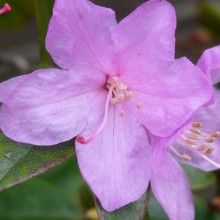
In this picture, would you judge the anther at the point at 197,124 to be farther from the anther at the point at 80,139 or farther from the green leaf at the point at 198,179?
the green leaf at the point at 198,179

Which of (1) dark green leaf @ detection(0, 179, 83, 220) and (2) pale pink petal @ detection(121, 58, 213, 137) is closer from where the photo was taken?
(2) pale pink petal @ detection(121, 58, 213, 137)

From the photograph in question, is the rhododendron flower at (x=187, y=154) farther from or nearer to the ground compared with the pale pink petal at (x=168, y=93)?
nearer to the ground

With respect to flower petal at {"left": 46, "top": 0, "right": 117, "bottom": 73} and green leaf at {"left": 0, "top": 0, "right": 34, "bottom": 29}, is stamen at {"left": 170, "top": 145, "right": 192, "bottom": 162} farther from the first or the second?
green leaf at {"left": 0, "top": 0, "right": 34, "bottom": 29}

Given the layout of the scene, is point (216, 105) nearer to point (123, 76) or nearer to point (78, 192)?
point (123, 76)

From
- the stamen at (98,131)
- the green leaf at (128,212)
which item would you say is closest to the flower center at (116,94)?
the stamen at (98,131)

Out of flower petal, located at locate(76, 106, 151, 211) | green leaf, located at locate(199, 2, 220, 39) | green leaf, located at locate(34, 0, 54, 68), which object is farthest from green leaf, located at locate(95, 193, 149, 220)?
green leaf, located at locate(199, 2, 220, 39)

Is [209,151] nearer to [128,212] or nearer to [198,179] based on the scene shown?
[128,212]

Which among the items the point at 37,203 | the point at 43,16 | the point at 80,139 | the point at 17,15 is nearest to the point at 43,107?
the point at 80,139

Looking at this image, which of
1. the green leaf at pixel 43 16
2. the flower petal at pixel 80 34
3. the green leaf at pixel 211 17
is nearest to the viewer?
the flower petal at pixel 80 34
